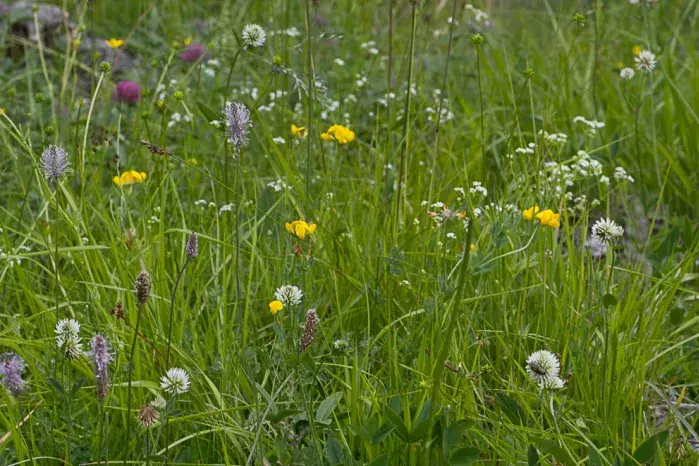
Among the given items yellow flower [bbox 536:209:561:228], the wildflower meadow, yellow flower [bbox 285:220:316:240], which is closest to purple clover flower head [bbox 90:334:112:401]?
the wildflower meadow

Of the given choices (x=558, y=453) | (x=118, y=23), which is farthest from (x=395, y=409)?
(x=118, y=23)

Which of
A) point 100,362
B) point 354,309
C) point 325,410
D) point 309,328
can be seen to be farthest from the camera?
point 354,309

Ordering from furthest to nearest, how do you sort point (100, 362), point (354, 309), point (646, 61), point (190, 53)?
point (190, 53), point (646, 61), point (354, 309), point (100, 362)

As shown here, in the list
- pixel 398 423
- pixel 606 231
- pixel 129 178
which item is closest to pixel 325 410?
pixel 398 423

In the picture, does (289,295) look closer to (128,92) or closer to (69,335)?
(69,335)

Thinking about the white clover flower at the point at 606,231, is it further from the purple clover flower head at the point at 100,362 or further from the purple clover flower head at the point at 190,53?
the purple clover flower head at the point at 190,53

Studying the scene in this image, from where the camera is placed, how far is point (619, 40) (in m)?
4.13

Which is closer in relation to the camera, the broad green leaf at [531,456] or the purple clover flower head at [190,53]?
the broad green leaf at [531,456]

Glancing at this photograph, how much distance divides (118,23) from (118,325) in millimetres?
3084

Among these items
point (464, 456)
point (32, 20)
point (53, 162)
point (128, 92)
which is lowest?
point (32, 20)

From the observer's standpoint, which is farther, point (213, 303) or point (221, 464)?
point (213, 303)

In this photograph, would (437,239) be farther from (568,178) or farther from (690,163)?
(690,163)

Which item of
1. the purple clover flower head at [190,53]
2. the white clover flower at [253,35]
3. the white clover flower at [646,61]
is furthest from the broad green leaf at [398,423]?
the purple clover flower head at [190,53]

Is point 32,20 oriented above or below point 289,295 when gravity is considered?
below
